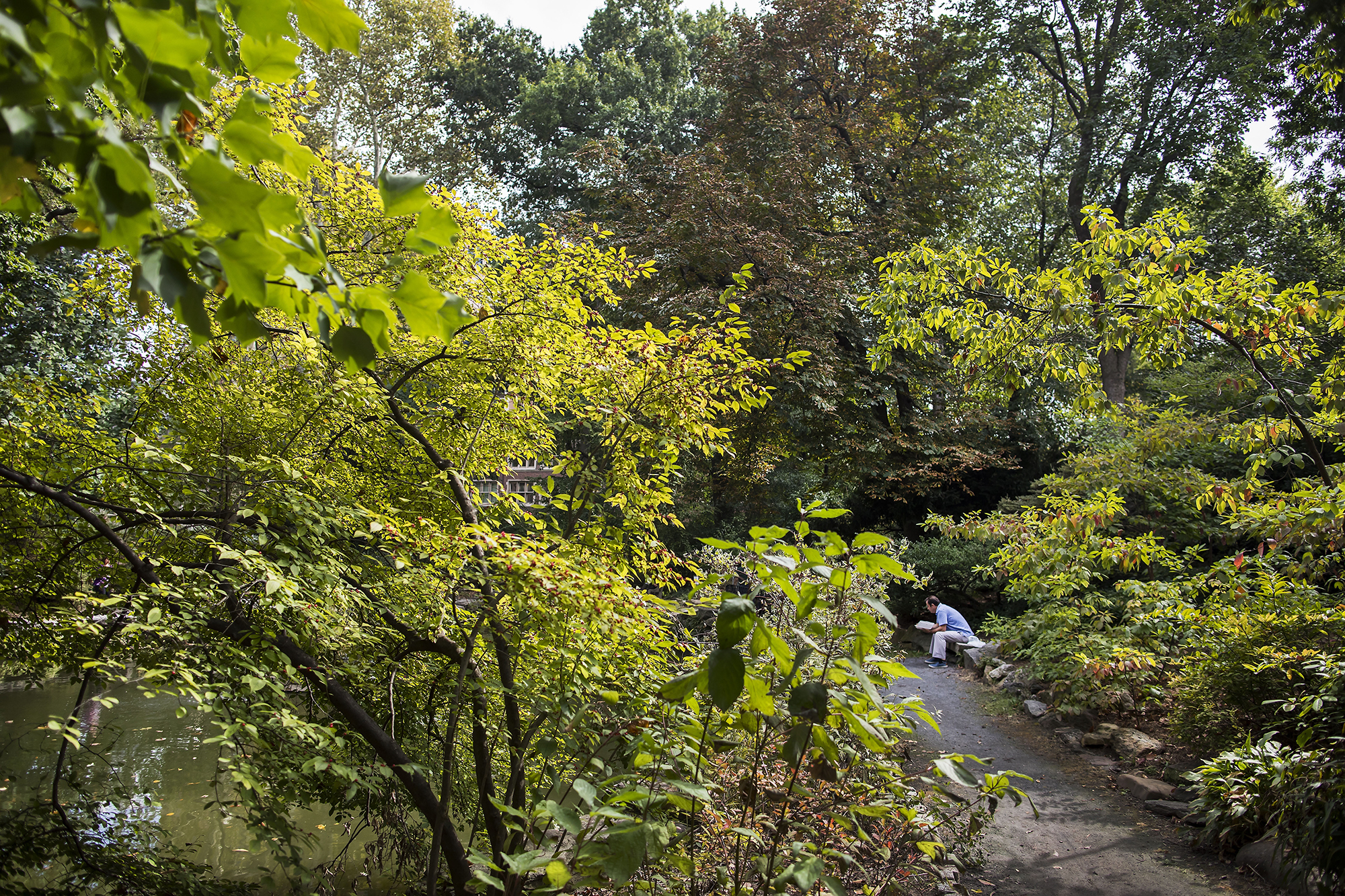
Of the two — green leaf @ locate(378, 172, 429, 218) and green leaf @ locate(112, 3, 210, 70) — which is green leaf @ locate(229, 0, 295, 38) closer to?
A: green leaf @ locate(112, 3, 210, 70)

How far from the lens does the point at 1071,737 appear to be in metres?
7.06

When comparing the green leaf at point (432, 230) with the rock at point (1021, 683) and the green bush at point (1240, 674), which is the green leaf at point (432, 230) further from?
the rock at point (1021, 683)

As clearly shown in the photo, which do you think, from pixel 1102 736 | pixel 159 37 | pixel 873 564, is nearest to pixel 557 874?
pixel 873 564

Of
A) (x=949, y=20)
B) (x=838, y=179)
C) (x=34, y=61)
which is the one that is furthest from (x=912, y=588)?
(x=34, y=61)

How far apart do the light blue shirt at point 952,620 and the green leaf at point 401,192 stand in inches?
473

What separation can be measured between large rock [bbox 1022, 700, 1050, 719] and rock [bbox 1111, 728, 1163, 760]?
1.16 m

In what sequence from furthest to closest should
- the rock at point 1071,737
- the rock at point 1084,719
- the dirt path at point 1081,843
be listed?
the rock at point 1084,719
the rock at point 1071,737
the dirt path at point 1081,843

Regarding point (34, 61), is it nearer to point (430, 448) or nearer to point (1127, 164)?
point (430, 448)

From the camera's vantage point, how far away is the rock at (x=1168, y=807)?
5.13 metres

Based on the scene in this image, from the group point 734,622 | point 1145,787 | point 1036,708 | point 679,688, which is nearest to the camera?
point 734,622

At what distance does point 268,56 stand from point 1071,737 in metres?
8.04

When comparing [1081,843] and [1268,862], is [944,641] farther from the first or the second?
[1268,862]

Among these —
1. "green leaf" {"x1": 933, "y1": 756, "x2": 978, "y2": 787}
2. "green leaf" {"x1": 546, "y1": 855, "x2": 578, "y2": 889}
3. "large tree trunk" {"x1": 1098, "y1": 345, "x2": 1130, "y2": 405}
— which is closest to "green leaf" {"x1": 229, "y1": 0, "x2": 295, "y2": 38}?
"green leaf" {"x1": 546, "y1": 855, "x2": 578, "y2": 889}

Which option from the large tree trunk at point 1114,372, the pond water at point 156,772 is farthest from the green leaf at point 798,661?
the large tree trunk at point 1114,372
